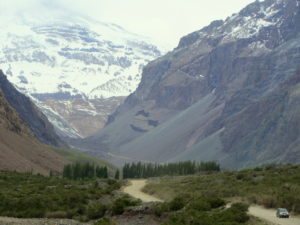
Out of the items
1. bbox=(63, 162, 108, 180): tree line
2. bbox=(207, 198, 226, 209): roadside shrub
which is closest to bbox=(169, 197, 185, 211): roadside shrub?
bbox=(207, 198, 226, 209): roadside shrub

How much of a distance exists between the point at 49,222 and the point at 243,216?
19.3 m

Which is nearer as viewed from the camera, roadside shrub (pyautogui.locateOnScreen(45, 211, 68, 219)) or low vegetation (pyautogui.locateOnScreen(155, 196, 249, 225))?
low vegetation (pyautogui.locateOnScreen(155, 196, 249, 225))

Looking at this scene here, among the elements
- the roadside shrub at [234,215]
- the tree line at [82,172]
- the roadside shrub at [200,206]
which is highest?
the tree line at [82,172]

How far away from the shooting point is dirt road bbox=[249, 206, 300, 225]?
46094 millimetres

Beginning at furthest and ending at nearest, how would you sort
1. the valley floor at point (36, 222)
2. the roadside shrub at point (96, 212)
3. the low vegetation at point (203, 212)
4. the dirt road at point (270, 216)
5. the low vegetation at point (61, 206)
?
1. the low vegetation at point (61, 206)
2. the roadside shrub at point (96, 212)
3. the valley floor at point (36, 222)
4. the dirt road at point (270, 216)
5. the low vegetation at point (203, 212)

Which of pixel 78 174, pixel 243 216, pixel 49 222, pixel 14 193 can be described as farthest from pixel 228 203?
pixel 78 174

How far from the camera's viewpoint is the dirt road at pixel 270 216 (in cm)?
4609

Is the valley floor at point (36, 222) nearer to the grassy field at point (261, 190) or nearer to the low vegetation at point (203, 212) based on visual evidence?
the low vegetation at point (203, 212)

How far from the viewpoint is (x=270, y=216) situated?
161 ft

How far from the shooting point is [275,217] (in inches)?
1914

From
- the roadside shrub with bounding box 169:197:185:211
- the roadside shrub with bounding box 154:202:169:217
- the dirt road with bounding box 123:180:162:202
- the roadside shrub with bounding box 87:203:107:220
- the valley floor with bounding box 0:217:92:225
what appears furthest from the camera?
the dirt road with bounding box 123:180:162:202

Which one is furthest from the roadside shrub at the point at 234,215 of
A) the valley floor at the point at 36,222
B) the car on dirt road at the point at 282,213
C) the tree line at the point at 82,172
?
the tree line at the point at 82,172

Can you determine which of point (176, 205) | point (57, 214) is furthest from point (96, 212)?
point (176, 205)

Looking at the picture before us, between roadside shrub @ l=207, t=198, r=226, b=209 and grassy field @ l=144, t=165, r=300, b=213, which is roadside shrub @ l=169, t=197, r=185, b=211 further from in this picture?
grassy field @ l=144, t=165, r=300, b=213
